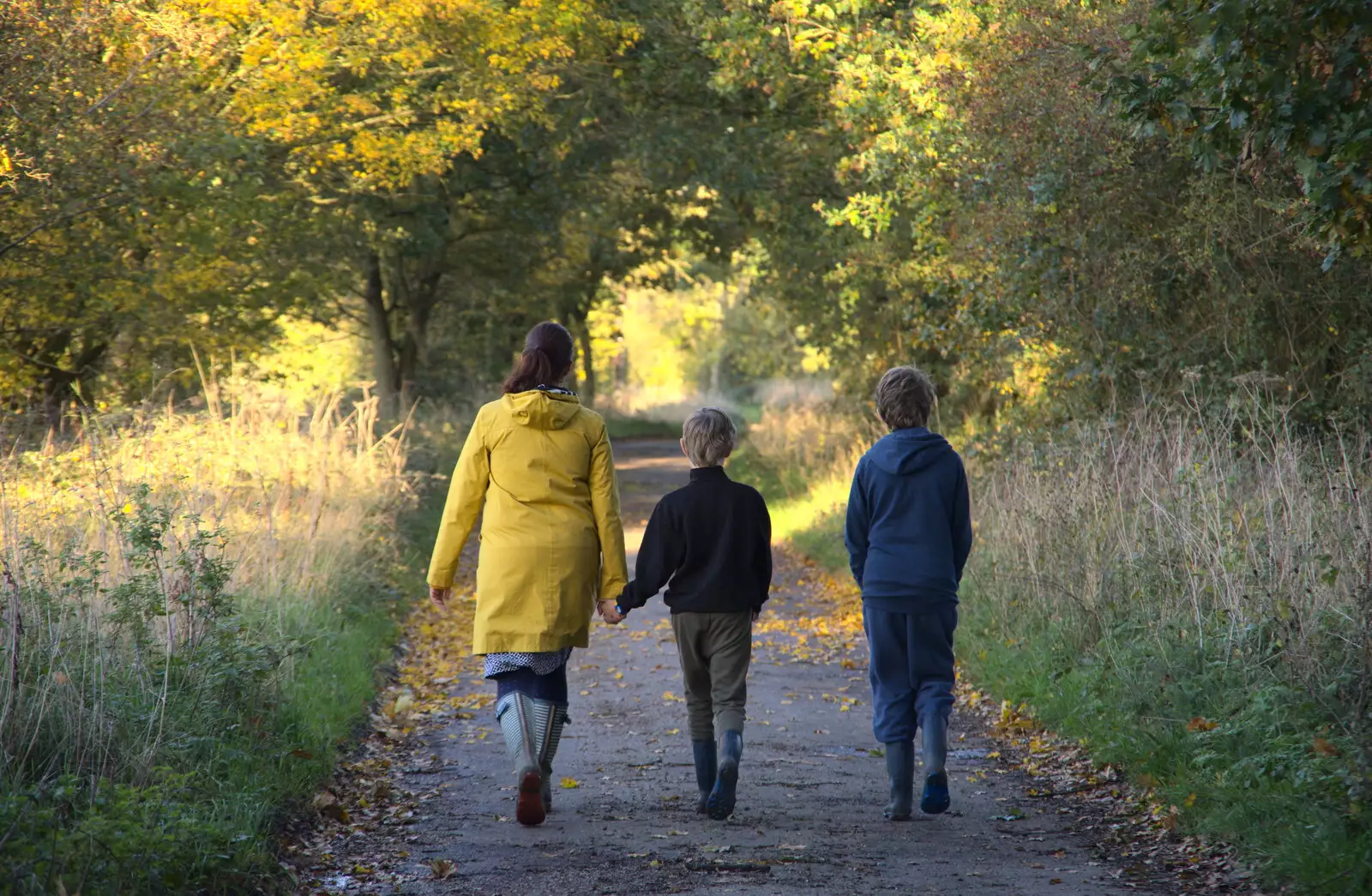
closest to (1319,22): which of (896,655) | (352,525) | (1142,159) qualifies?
(896,655)

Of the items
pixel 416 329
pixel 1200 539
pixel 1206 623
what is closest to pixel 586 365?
pixel 416 329

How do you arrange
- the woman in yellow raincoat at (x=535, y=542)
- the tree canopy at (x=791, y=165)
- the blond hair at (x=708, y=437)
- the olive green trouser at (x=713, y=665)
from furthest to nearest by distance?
the tree canopy at (x=791, y=165)
the blond hair at (x=708, y=437)
the olive green trouser at (x=713, y=665)
the woman in yellow raincoat at (x=535, y=542)

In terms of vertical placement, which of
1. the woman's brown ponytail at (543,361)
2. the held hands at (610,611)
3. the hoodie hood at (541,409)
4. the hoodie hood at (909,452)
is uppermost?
the woman's brown ponytail at (543,361)

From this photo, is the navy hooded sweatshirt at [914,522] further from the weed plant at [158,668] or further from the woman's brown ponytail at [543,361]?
the weed plant at [158,668]

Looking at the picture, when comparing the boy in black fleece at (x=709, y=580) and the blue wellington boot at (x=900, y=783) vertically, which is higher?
the boy in black fleece at (x=709, y=580)

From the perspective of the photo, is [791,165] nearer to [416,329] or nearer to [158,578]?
[416,329]

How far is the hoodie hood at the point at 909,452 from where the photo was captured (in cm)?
637

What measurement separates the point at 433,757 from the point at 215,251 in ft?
30.8

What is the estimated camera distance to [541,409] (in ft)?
20.6

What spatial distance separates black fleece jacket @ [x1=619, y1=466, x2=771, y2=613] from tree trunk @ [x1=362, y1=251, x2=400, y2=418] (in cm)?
2095

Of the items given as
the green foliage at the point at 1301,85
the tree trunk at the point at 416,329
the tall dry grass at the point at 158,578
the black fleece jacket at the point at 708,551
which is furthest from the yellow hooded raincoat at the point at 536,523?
the tree trunk at the point at 416,329

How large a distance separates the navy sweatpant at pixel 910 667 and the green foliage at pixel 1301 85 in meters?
2.48

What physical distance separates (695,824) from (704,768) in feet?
0.92

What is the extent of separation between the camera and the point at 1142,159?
11.0 metres
